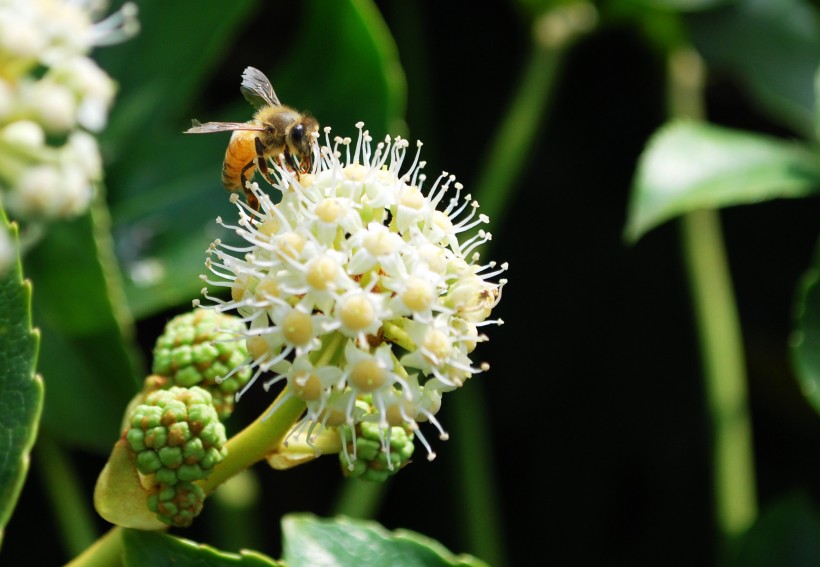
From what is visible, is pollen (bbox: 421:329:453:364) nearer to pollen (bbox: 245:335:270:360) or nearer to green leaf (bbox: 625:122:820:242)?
pollen (bbox: 245:335:270:360)

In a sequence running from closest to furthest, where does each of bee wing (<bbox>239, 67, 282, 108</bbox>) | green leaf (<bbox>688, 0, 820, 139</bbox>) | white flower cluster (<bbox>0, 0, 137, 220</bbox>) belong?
white flower cluster (<bbox>0, 0, 137, 220</bbox>) → bee wing (<bbox>239, 67, 282, 108</bbox>) → green leaf (<bbox>688, 0, 820, 139</bbox>)

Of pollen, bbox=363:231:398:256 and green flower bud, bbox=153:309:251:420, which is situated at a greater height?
pollen, bbox=363:231:398:256

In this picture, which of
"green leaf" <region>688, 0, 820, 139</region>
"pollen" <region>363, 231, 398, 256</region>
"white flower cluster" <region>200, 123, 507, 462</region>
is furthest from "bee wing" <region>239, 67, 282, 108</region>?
"green leaf" <region>688, 0, 820, 139</region>

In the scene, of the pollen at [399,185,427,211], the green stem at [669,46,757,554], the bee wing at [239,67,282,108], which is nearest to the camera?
the pollen at [399,185,427,211]

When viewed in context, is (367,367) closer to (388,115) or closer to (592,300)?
(388,115)

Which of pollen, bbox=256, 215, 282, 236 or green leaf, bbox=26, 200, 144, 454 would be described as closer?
pollen, bbox=256, 215, 282, 236

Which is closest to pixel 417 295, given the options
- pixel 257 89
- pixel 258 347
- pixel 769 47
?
pixel 258 347
